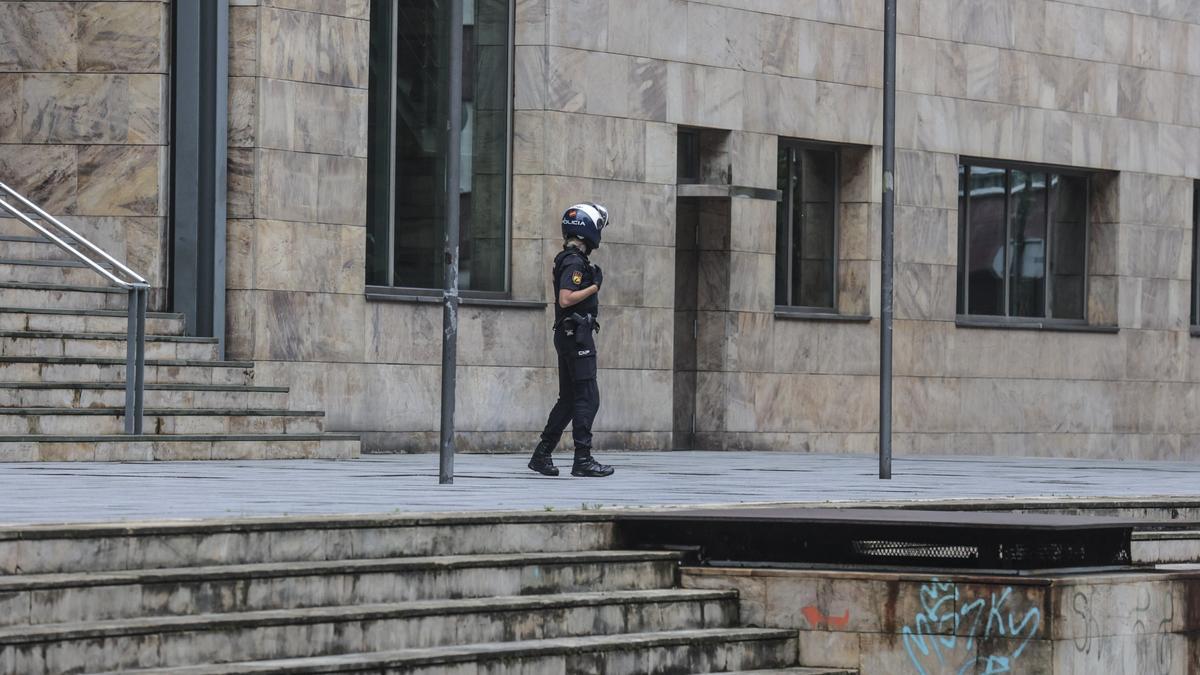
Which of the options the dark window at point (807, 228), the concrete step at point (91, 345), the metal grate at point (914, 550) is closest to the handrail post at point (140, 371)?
the concrete step at point (91, 345)

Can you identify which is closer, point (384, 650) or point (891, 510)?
point (384, 650)

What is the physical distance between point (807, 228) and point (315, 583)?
15.2 metres

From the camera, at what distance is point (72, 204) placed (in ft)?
62.3

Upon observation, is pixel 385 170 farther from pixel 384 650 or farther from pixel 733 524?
pixel 384 650

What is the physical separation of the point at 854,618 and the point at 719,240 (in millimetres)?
12289

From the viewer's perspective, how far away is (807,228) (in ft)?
Result: 79.9

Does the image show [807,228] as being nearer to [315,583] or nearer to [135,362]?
[135,362]

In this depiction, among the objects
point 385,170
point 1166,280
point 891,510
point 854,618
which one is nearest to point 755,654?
point 854,618

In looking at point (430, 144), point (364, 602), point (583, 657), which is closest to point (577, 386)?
point (430, 144)

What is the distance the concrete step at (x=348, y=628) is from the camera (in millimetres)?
8453

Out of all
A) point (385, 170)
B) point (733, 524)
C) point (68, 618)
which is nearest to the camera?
point (68, 618)

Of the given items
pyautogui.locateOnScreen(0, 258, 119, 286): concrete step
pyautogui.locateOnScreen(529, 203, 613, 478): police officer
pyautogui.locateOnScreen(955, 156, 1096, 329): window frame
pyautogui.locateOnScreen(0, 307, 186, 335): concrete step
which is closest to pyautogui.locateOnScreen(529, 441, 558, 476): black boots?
pyautogui.locateOnScreen(529, 203, 613, 478): police officer

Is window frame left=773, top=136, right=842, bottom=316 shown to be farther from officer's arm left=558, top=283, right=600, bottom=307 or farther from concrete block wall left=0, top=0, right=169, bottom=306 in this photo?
officer's arm left=558, top=283, right=600, bottom=307

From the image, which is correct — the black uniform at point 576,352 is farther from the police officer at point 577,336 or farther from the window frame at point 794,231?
the window frame at point 794,231
